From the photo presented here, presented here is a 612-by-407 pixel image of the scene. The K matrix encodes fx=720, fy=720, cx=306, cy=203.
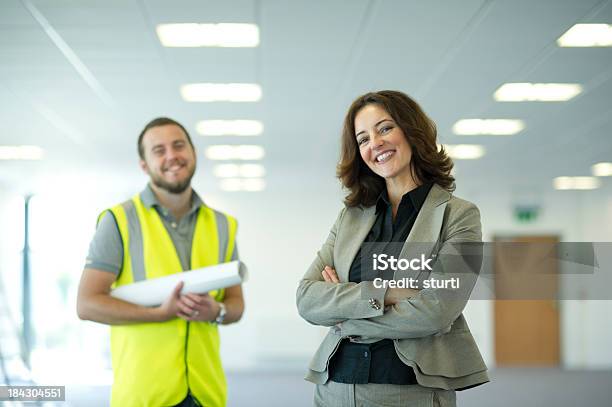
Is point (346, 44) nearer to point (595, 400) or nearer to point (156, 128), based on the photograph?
point (156, 128)

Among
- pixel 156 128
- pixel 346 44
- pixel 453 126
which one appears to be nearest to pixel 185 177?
pixel 156 128

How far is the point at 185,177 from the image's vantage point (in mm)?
2088

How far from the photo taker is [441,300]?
1507 millimetres

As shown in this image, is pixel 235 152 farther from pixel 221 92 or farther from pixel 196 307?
pixel 196 307

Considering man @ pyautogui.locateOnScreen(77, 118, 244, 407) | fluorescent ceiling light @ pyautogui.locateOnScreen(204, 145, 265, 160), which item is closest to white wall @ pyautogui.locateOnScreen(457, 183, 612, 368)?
fluorescent ceiling light @ pyautogui.locateOnScreen(204, 145, 265, 160)

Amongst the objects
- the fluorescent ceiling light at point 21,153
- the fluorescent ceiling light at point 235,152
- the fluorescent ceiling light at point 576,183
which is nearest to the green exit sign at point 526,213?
the fluorescent ceiling light at point 576,183

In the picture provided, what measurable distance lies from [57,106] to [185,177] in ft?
6.33

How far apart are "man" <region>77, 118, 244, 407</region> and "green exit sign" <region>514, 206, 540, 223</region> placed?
4430mm

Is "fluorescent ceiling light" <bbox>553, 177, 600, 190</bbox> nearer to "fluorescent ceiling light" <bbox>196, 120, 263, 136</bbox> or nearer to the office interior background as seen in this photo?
the office interior background

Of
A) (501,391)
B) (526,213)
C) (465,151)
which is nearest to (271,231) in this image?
(465,151)

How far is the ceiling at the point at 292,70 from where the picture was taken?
2.89 m

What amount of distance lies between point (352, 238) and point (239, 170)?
10.4 ft

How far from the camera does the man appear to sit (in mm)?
1953

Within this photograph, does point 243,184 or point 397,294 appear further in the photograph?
point 243,184
